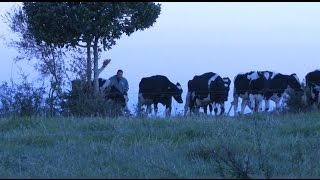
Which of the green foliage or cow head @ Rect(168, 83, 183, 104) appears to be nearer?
the green foliage

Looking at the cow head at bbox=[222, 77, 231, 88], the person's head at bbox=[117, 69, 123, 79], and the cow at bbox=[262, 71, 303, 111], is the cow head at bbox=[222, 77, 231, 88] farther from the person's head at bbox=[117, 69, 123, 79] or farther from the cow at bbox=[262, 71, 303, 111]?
the person's head at bbox=[117, 69, 123, 79]

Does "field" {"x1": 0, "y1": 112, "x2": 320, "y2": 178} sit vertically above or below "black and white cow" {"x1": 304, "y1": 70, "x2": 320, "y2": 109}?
below

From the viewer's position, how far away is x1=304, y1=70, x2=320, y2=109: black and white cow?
877 inches

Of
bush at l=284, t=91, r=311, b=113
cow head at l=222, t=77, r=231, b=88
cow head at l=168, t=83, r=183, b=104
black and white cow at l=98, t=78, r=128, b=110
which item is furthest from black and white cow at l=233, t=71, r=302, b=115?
black and white cow at l=98, t=78, r=128, b=110

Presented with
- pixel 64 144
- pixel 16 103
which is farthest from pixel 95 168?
pixel 16 103

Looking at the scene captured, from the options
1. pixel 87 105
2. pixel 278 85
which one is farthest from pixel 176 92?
pixel 87 105

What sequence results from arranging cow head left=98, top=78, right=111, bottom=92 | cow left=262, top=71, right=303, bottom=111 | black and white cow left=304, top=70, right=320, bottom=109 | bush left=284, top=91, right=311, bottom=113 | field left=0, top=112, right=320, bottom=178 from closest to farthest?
field left=0, top=112, right=320, bottom=178 → bush left=284, top=91, right=311, bottom=113 → black and white cow left=304, top=70, right=320, bottom=109 → cow head left=98, top=78, right=111, bottom=92 → cow left=262, top=71, right=303, bottom=111

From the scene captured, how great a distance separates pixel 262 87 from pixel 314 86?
202 centimetres

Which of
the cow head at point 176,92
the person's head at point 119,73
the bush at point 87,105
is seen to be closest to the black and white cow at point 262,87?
the cow head at point 176,92

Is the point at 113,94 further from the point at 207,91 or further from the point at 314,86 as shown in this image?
the point at 314,86

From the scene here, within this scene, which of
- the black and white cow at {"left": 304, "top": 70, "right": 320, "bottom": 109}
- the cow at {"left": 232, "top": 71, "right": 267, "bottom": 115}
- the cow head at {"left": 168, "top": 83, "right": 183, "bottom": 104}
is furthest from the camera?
the cow head at {"left": 168, "top": 83, "right": 183, "bottom": 104}

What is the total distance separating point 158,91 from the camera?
25.5 metres

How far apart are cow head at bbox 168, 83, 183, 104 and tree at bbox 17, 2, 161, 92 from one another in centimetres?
275

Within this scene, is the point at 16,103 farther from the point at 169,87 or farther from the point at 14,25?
the point at 14,25
